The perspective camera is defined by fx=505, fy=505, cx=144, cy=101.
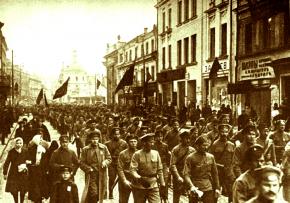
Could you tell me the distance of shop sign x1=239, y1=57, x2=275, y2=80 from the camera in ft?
70.7

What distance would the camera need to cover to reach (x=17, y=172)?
9.26m

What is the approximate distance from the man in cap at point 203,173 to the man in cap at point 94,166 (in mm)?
2076

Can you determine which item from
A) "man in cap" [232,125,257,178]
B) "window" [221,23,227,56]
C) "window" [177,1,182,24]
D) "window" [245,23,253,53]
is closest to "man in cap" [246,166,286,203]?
"man in cap" [232,125,257,178]

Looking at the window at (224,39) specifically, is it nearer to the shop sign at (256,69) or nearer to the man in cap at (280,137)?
the shop sign at (256,69)

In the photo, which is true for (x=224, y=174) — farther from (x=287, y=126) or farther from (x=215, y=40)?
(x=215, y=40)

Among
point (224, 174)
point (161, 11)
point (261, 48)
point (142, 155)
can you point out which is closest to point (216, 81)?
point (261, 48)

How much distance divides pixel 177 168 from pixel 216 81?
Answer: 19.1 m

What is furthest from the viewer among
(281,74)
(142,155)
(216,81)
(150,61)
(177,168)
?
(150,61)

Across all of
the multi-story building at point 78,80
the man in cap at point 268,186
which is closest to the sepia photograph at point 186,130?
the man in cap at point 268,186

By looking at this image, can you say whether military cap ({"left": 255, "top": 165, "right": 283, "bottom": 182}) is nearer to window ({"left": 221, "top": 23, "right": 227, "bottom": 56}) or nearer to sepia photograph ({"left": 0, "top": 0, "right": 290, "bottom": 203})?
sepia photograph ({"left": 0, "top": 0, "right": 290, "bottom": 203})

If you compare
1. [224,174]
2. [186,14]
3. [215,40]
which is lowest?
[224,174]

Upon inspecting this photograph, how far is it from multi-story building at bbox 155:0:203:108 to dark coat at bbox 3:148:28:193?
20316mm

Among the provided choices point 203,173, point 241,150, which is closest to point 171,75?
point 241,150

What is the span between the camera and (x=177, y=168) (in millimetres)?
8664
